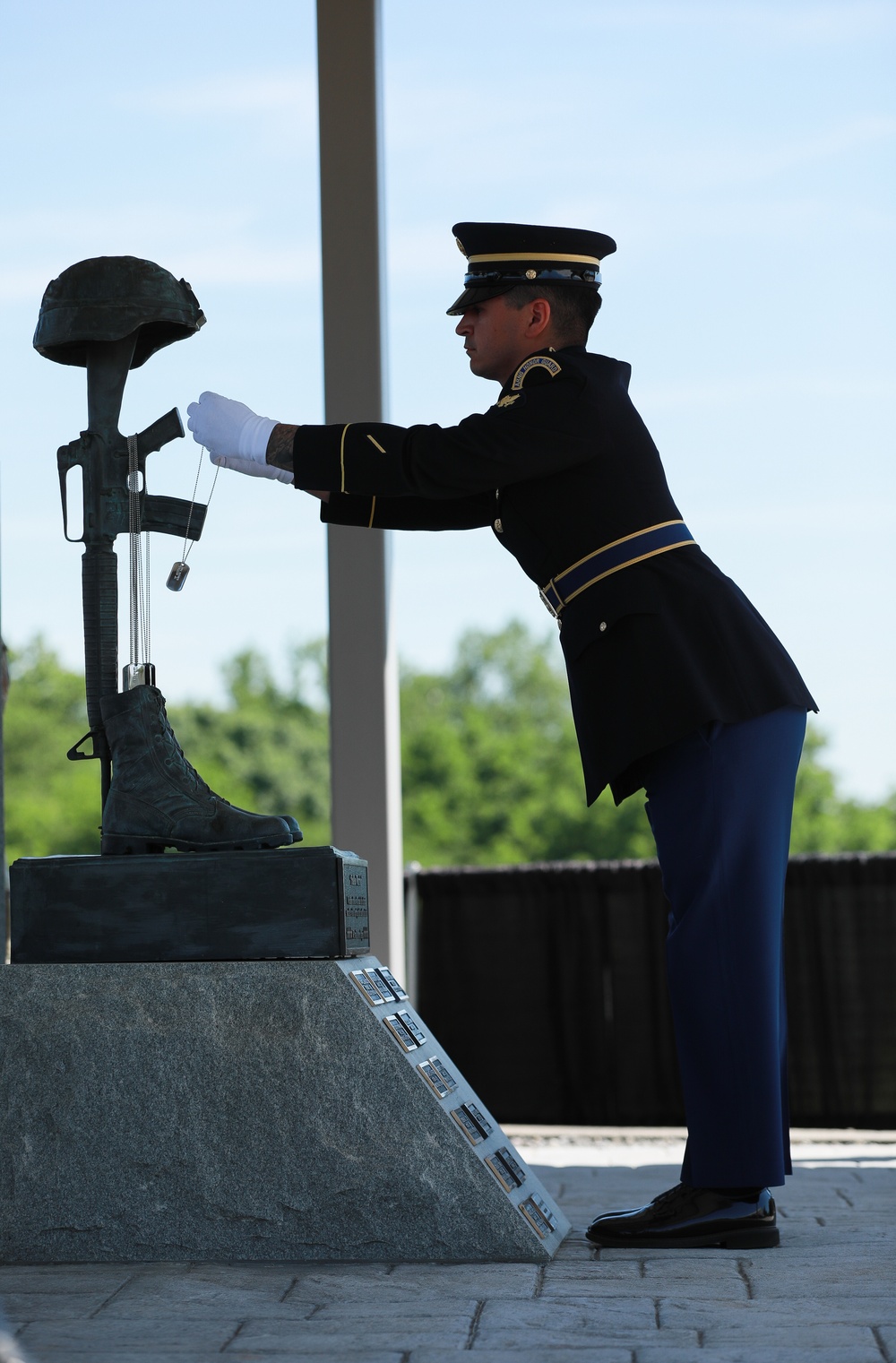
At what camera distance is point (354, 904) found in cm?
283

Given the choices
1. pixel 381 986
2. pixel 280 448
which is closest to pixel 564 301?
pixel 280 448

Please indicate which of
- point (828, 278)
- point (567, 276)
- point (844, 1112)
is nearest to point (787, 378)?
point (828, 278)

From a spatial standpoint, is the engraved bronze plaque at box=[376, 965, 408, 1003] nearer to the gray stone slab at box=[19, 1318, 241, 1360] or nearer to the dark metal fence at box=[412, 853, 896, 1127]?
the gray stone slab at box=[19, 1318, 241, 1360]

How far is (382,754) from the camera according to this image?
16.4 feet

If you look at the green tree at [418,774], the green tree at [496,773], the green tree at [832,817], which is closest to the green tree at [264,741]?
the green tree at [418,774]

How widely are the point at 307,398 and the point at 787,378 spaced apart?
11.8m

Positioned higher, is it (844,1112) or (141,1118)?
(141,1118)

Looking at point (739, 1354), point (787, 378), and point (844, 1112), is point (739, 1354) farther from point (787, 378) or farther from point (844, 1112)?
point (787, 378)

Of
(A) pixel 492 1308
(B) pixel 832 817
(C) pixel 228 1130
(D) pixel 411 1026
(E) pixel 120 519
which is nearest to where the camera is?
(A) pixel 492 1308

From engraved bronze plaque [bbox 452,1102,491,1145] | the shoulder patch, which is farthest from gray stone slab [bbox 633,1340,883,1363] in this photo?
the shoulder patch

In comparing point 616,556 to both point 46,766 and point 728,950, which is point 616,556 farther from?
point 46,766

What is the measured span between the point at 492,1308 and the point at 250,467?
4.77ft

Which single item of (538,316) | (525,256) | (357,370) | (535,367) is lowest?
(535,367)

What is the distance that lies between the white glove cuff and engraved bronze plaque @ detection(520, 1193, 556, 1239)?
1339mm
